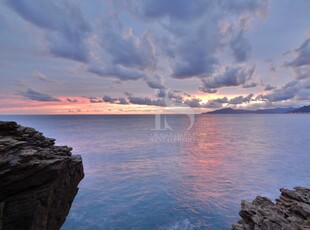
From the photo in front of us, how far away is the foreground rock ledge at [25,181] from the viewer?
14.0 metres

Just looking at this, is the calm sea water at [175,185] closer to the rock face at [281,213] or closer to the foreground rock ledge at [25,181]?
the rock face at [281,213]

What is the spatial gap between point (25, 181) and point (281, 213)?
26048 mm

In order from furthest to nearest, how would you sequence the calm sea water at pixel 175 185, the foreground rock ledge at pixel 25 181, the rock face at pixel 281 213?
the calm sea water at pixel 175 185 < the rock face at pixel 281 213 < the foreground rock ledge at pixel 25 181

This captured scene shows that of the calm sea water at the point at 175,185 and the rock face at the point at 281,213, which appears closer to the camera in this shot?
the rock face at the point at 281,213

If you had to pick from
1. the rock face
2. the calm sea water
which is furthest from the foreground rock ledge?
the rock face

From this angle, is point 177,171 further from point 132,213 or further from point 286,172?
point 286,172

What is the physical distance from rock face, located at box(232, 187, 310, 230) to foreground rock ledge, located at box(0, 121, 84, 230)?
2013cm

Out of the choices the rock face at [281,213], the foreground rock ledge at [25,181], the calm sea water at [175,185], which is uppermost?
the foreground rock ledge at [25,181]

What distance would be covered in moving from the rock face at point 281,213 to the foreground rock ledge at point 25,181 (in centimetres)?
2013

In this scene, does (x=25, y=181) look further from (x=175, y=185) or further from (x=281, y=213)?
(x=175, y=185)

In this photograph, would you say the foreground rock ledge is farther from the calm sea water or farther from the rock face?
the rock face

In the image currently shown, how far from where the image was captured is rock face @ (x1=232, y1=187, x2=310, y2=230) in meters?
18.8

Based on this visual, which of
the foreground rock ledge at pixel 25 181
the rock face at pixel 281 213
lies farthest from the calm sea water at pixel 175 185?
the foreground rock ledge at pixel 25 181

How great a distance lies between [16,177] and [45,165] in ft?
6.72
